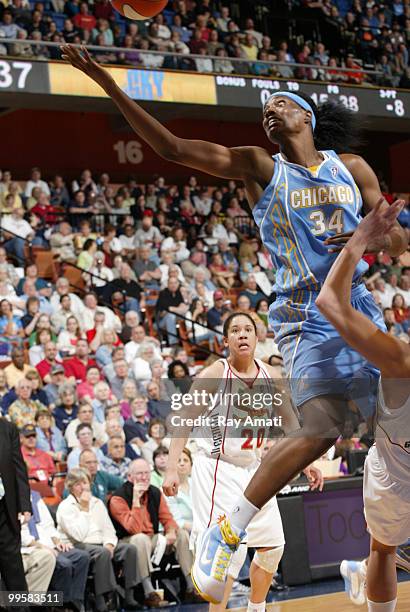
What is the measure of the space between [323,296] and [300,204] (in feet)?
2.30

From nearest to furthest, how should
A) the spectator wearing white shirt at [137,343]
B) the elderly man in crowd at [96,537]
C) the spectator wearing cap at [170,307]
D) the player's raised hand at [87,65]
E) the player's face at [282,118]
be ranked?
the player's raised hand at [87,65], the player's face at [282,118], the elderly man in crowd at [96,537], the spectator wearing white shirt at [137,343], the spectator wearing cap at [170,307]

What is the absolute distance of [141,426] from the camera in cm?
978

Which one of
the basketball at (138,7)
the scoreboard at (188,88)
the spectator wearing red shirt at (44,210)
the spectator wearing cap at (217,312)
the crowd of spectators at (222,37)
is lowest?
the spectator wearing cap at (217,312)

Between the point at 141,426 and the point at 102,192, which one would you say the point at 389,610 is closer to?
the point at 141,426

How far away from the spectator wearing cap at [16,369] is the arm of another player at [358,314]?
6993 millimetres

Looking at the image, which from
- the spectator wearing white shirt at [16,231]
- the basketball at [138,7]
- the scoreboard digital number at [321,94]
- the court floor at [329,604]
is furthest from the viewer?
the scoreboard digital number at [321,94]

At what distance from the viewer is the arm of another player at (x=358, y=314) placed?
11.6ft

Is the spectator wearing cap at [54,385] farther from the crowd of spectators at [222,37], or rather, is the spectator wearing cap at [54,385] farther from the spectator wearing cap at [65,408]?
the crowd of spectators at [222,37]

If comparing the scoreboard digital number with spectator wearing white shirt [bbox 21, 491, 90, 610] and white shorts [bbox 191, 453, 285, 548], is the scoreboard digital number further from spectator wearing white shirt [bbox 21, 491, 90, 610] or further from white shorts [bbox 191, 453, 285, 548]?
white shorts [bbox 191, 453, 285, 548]

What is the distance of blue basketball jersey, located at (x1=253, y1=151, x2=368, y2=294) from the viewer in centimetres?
411

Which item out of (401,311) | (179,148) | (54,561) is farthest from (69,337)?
(179,148)

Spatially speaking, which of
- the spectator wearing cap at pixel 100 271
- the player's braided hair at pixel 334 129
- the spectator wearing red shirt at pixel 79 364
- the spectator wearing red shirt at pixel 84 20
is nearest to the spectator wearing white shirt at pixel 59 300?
the spectator wearing red shirt at pixel 79 364

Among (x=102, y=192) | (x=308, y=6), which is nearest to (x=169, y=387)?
(x=102, y=192)

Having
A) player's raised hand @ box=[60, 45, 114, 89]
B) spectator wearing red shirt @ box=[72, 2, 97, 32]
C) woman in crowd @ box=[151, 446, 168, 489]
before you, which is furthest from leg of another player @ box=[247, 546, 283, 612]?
spectator wearing red shirt @ box=[72, 2, 97, 32]
